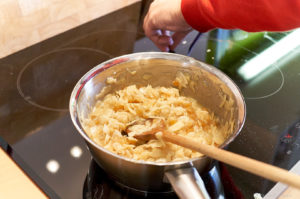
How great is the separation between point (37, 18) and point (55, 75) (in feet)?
0.62

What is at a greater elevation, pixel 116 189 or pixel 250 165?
pixel 250 165

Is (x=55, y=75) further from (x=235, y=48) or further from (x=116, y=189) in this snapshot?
(x=235, y=48)

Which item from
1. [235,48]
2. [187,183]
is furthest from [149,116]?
[235,48]

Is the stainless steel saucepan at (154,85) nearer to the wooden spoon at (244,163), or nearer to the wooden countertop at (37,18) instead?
the wooden spoon at (244,163)

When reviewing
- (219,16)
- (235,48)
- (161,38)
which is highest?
(219,16)

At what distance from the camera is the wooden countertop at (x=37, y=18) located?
0.92 m

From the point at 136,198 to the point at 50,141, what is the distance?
0.76ft

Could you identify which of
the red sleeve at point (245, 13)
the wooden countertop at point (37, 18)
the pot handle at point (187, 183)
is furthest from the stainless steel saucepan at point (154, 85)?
the wooden countertop at point (37, 18)

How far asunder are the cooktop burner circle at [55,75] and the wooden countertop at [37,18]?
73 millimetres

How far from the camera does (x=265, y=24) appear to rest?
0.74 meters

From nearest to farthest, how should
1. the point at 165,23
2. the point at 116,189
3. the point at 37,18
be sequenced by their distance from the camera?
the point at 116,189 → the point at 165,23 → the point at 37,18

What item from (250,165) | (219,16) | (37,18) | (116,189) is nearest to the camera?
(250,165)

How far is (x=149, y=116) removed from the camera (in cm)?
74

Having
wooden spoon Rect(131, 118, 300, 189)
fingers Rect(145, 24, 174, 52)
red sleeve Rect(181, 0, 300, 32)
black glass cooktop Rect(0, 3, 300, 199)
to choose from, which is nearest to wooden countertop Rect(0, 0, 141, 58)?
black glass cooktop Rect(0, 3, 300, 199)
